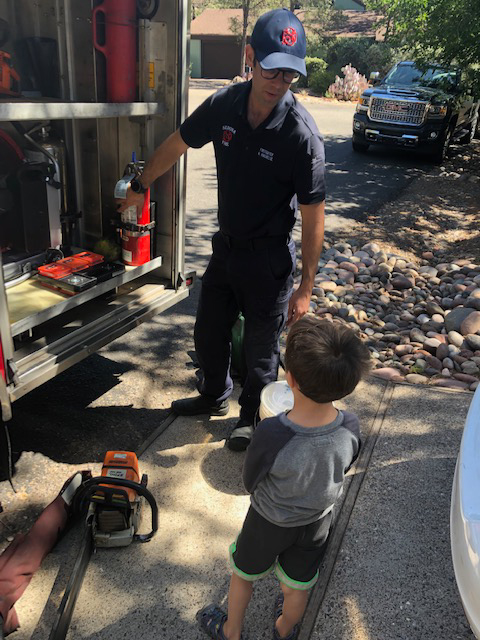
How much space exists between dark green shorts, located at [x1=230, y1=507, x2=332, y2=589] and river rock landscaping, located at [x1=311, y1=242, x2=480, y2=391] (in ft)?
7.67

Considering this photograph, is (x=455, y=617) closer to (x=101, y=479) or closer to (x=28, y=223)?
(x=101, y=479)

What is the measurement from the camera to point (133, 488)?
8.09ft

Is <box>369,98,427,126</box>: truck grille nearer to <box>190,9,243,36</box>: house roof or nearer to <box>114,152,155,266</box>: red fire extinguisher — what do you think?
<box>114,152,155,266</box>: red fire extinguisher

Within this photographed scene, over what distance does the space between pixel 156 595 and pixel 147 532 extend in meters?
0.36

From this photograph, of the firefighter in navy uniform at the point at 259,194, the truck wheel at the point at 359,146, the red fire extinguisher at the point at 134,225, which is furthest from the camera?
the truck wheel at the point at 359,146

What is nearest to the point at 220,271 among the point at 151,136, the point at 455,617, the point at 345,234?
the point at 151,136

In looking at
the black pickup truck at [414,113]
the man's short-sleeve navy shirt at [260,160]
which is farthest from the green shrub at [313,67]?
the man's short-sleeve navy shirt at [260,160]

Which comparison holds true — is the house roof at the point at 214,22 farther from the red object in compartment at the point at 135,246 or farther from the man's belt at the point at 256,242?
the man's belt at the point at 256,242

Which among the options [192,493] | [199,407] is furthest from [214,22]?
[192,493]

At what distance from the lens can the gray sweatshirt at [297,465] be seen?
1784 millimetres

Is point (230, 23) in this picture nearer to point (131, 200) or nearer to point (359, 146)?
point (359, 146)

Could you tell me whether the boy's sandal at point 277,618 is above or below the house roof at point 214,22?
below

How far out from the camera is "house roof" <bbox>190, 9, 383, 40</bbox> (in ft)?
120

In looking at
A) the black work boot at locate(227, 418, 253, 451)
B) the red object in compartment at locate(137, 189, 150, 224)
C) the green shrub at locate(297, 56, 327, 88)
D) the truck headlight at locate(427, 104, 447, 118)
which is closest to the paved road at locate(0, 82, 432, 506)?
the black work boot at locate(227, 418, 253, 451)
